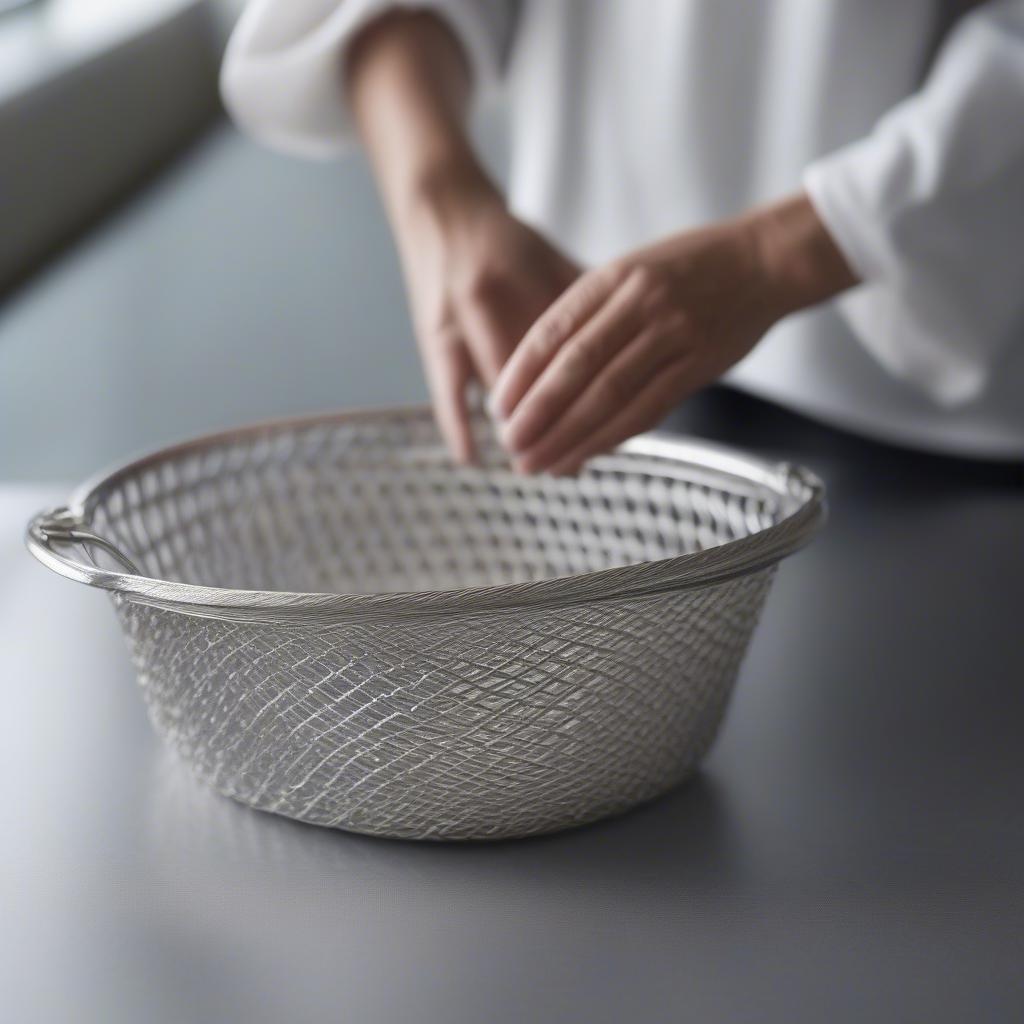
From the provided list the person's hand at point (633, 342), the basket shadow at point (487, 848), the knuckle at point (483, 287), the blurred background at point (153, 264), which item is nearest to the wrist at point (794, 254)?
the person's hand at point (633, 342)

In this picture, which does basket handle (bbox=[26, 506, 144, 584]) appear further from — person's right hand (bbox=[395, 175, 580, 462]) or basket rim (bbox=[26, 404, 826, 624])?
person's right hand (bbox=[395, 175, 580, 462])

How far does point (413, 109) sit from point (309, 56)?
4.2 inches

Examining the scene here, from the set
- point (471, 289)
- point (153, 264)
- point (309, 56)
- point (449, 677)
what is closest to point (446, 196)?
point (471, 289)

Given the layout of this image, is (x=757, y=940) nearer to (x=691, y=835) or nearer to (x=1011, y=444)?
(x=691, y=835)

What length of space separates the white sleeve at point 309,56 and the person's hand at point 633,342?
11.0 inches

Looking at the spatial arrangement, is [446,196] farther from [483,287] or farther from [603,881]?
[603,881]

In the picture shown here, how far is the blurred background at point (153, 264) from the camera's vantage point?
861 millimetres

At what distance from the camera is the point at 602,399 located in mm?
494

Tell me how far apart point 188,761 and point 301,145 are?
488mm

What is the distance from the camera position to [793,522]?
37cm

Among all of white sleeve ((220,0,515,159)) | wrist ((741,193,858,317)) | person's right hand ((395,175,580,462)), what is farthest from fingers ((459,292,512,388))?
white sleeve ((220,0,515,159))

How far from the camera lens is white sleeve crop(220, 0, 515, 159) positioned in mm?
717

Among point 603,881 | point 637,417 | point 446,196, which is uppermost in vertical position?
point 446,196

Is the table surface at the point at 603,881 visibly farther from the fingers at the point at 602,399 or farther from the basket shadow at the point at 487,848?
the fingers at the point at 602,399
